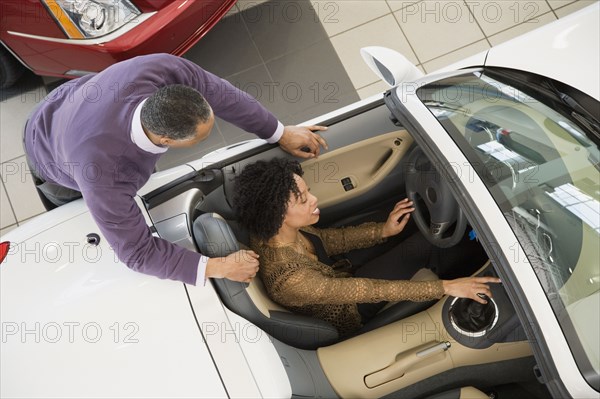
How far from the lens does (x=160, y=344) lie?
1.92 m

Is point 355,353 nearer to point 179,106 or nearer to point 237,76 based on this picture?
point 179,106

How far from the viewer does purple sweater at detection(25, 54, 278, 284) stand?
1856 millimetres

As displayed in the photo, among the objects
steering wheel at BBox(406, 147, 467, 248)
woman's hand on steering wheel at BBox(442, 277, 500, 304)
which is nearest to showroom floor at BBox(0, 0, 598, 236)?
steering wheel at BBox(406, 147, 467, 248)

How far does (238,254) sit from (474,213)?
2.50 ft

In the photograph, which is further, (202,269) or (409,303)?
(409,303)

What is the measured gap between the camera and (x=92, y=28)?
2682mm

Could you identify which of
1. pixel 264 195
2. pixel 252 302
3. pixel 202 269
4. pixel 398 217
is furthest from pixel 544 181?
pixel 202 269

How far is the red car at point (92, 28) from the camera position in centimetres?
265

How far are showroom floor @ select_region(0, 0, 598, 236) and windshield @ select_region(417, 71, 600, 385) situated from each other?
1290mm

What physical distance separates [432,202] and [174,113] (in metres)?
1.01

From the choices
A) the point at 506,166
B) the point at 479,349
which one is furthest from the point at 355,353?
the point at 506,166

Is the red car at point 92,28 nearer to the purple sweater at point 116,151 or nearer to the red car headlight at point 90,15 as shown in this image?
the red car headlight at point 90,15

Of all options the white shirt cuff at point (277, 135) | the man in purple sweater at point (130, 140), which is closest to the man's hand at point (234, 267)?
the man in purple sweater at point (130, 140)

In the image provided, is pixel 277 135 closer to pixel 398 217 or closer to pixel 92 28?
pixel 398 217
